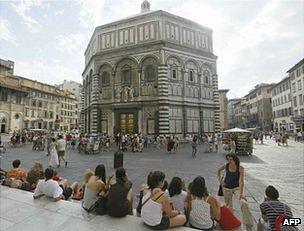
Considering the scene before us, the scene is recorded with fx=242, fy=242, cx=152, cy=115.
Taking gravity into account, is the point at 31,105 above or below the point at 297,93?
above

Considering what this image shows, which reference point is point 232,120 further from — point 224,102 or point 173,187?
point 173,187

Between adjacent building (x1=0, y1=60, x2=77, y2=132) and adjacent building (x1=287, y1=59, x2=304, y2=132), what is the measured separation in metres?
48.9

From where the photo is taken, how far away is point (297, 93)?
42812 millimetres

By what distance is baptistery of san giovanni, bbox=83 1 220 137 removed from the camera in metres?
27.5

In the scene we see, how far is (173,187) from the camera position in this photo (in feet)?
14.2

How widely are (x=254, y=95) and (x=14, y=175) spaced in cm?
7334

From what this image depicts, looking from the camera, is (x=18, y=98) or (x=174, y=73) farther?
(x=18, y=98)

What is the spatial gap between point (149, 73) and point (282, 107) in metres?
35.9

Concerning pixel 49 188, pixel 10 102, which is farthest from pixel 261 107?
pixel 49 188

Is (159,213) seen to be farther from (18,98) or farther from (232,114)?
(232,114)

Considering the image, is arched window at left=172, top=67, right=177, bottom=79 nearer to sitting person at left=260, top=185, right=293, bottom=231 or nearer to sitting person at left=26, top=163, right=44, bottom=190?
sitting person at left=26, top=163, right=44, bottom=190

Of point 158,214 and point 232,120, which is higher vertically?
point 232,120

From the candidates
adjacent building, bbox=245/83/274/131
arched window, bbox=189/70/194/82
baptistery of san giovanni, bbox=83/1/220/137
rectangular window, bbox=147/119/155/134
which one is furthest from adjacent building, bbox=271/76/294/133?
rectangular window, bbox=147/119/155/134

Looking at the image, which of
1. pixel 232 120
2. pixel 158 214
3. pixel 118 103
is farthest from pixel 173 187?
pixel 232 120
